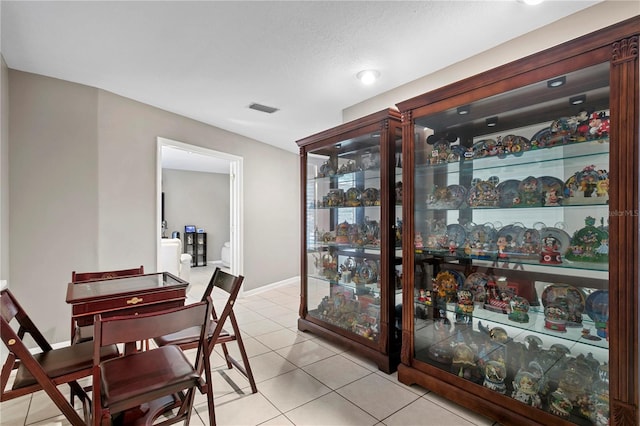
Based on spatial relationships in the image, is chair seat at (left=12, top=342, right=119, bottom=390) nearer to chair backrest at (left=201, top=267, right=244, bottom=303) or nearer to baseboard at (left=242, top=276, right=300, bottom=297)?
chair backrest at (left=201, top=267, right=244, bottom=303)

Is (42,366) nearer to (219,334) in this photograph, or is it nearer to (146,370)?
(146,370)

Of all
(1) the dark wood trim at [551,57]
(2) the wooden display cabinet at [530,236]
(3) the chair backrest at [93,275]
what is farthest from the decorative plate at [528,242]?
A: (3) the chair backrest at [93,275]

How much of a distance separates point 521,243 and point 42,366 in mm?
2796

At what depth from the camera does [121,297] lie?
74.6 inches

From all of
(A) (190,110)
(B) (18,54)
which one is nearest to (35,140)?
(B) (18,54)

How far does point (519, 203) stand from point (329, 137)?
5.68 ft

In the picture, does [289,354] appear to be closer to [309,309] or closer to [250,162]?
[309,309]

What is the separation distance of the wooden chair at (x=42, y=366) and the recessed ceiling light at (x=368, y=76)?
8.63 feet

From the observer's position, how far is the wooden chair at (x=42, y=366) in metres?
1.37

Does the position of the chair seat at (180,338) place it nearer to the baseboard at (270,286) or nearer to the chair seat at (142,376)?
the chair seat at (142,376)

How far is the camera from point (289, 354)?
2.83 m

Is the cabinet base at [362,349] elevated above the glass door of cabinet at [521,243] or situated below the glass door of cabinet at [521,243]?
below

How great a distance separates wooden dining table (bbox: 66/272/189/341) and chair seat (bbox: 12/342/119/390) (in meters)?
0.15

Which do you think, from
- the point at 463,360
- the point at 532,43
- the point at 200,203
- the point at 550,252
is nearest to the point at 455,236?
the point at 550,252
